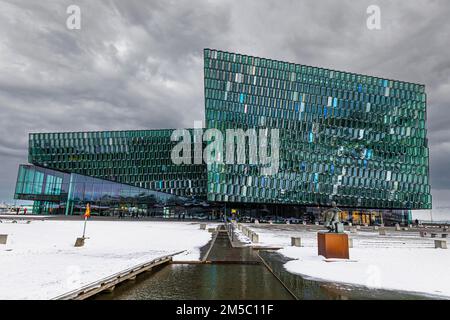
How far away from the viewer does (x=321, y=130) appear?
8181 centimetres

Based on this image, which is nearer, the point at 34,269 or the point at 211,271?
the point at 34,269

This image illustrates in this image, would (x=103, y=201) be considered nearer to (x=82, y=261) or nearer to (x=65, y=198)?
(x=65, y=198)

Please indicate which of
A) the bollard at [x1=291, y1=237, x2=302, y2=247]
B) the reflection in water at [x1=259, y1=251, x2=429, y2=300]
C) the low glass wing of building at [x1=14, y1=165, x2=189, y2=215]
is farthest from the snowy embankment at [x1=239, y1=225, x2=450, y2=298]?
the low glass wing of building at [x1=14, y1=165, x2=189, y2=215]

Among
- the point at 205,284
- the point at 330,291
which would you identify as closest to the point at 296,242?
the point at 330,291

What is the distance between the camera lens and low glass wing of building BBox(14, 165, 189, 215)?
8481 centimetres

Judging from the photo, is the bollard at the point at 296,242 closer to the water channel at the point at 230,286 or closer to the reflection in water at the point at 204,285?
the water channel at the point at 230,286

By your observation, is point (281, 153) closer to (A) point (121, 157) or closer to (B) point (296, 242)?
(A) point (121, 157)

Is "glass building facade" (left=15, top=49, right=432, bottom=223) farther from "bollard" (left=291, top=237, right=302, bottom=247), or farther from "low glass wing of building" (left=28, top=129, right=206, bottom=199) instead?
"bollard" (left=291, top=237, right=302, bottom=247)

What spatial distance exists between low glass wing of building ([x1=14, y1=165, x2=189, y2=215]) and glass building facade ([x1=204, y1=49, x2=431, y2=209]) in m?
23.0

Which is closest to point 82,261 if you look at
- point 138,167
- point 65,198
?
point 138,167

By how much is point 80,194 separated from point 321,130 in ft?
240

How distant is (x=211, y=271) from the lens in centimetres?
1234

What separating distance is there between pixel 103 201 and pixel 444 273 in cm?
8648

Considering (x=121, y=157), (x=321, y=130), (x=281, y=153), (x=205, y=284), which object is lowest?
(x=205, y=284)
